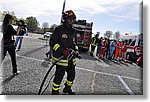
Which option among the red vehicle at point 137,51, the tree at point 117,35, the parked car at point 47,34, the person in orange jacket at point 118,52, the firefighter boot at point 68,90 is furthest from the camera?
the person in orange jacket at point 118,52

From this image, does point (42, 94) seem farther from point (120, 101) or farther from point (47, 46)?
point (120, 101)

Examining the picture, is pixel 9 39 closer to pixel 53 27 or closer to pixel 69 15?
pixel 53 27

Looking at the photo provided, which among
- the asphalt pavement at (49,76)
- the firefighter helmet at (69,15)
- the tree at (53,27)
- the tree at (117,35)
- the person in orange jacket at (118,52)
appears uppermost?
the firefighter helmet at (69,15)

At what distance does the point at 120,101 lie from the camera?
2.71 m

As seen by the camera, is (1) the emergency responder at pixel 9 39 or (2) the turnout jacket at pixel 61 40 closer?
(2) the turnout jacket at pixel 61 40

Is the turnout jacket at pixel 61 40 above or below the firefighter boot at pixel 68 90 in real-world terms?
above

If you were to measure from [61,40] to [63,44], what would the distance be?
0.05 metres

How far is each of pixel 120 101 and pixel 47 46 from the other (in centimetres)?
108

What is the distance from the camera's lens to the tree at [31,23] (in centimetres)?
258

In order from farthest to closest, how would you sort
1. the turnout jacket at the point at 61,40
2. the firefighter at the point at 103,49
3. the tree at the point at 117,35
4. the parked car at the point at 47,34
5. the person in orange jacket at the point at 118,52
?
the person in orange jacket at the point at 118,52, the firefighter at the point at 103,49, the tree at the point at 117,35, the parked car at the point at 47,34, the turnout jacket at the point at 61,40

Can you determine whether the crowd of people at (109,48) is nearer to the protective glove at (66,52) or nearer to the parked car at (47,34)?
the protective glove at (66,52)

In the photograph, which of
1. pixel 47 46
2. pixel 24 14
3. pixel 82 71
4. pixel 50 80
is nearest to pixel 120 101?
pixel 82 71

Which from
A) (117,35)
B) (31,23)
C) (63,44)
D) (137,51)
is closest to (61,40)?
(63,44)

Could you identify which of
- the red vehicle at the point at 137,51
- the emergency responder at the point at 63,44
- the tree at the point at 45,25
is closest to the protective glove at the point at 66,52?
the emergency responder at the point at 63,44
